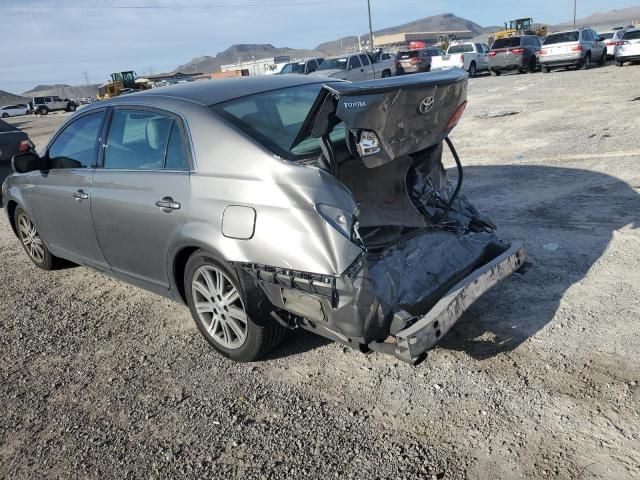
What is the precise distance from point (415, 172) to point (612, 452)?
7.45 ft

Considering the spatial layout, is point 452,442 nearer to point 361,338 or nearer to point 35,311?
point 361,338

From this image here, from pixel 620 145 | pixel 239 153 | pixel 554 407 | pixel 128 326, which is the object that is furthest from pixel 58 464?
pixel 620 145

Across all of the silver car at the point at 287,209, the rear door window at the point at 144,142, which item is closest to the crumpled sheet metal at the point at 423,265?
the silver car at the point at 287,209

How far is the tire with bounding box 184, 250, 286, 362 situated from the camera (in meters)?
3.34

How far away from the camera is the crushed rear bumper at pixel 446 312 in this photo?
290cm

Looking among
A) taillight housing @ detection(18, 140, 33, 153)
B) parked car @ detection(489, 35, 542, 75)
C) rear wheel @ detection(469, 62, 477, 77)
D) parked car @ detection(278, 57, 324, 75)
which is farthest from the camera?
rear wheel @ detection(469, 62, 477, 77)

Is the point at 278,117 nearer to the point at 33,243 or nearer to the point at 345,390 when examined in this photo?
the point at 345,390

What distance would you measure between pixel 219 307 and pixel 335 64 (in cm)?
2309

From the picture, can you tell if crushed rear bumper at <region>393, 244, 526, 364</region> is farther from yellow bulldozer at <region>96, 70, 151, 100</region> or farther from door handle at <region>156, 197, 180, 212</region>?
yellow bulldozer at <region>96, 70, 151, 100</region>

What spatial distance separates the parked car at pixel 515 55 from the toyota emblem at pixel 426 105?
2432cm

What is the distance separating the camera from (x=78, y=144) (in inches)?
185

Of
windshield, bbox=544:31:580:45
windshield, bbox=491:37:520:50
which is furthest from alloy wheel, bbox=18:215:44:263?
windshield, bbox=491:37:520:50

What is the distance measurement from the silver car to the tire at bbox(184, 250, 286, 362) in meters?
0.01

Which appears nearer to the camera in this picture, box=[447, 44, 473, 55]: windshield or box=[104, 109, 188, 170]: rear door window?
box=[104, 109, 188, 170]: rear door window
